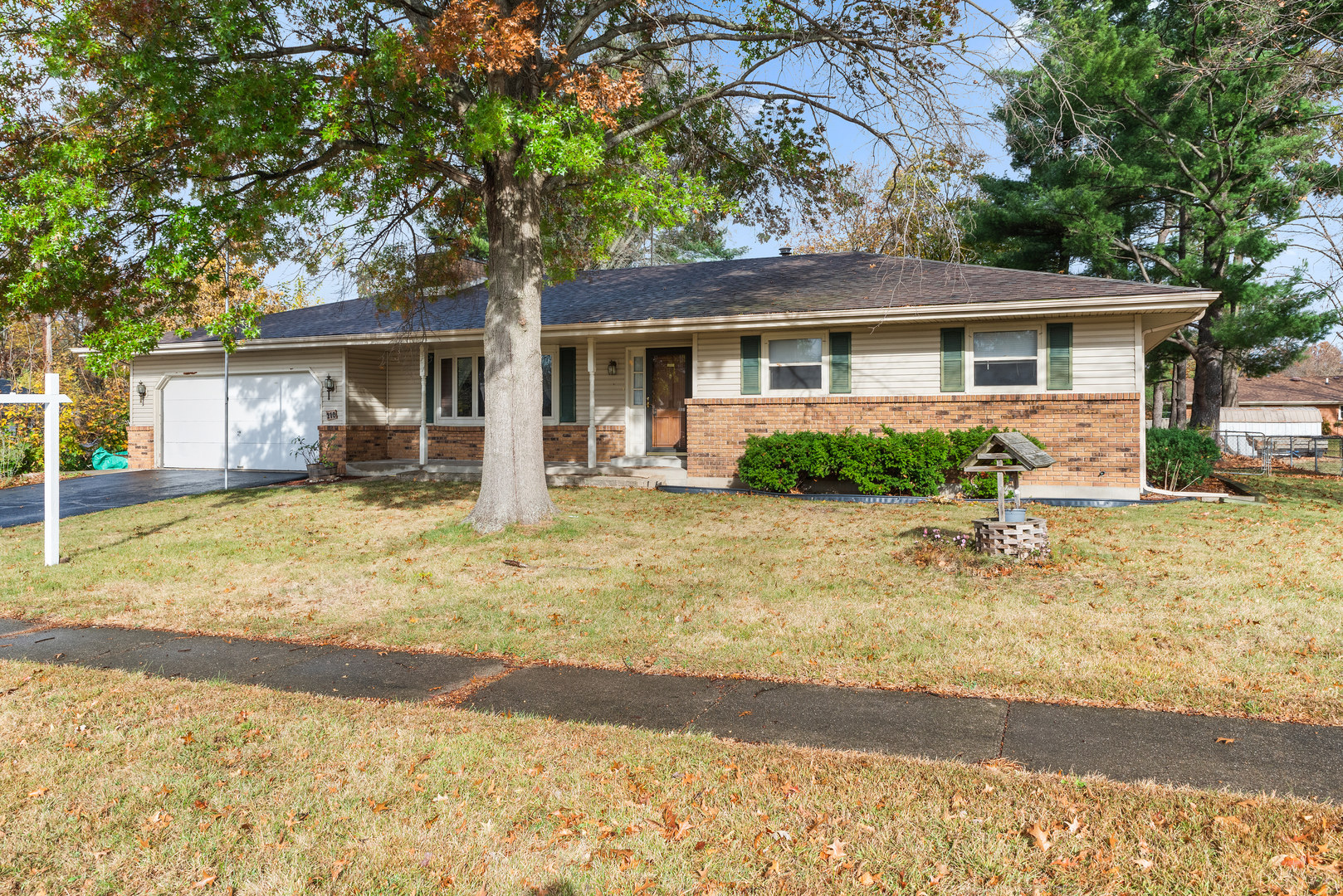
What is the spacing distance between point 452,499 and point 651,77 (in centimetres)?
717

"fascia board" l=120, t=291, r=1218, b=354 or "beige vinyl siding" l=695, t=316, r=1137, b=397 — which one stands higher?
"fascia board" l=120, t=291, r=1218, b=354

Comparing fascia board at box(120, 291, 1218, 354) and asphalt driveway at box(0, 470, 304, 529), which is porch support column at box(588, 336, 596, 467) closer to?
fascia board at box(120, 291, 1218, 354)

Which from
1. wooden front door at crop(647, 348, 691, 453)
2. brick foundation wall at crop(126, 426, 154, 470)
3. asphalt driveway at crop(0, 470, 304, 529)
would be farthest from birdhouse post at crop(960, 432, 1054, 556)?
brick foundation wall at crop(126, 426, 154, 470)

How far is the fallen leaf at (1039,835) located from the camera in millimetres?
2900

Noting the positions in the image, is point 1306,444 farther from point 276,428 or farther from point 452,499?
point 276,428

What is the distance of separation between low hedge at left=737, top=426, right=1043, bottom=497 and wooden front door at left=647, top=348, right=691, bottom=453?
296 centimetres

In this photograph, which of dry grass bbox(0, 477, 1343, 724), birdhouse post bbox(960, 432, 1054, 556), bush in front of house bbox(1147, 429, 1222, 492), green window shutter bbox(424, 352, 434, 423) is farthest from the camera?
green window shutter bbox(424, 352, 434, 423)

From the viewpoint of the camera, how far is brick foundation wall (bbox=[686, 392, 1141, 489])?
490 inches

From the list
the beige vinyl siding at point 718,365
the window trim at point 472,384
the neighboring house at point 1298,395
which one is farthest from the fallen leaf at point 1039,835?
the neighboring house at point 1298,395

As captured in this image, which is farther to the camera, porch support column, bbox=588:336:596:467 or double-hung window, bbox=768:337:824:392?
porch support column, bbox=588:336:596:467

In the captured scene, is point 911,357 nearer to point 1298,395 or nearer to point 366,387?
point 366,387

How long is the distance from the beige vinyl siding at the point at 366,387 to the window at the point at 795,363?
9044 mm

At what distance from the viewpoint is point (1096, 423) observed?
12.5m

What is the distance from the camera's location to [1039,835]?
295 centimetres
